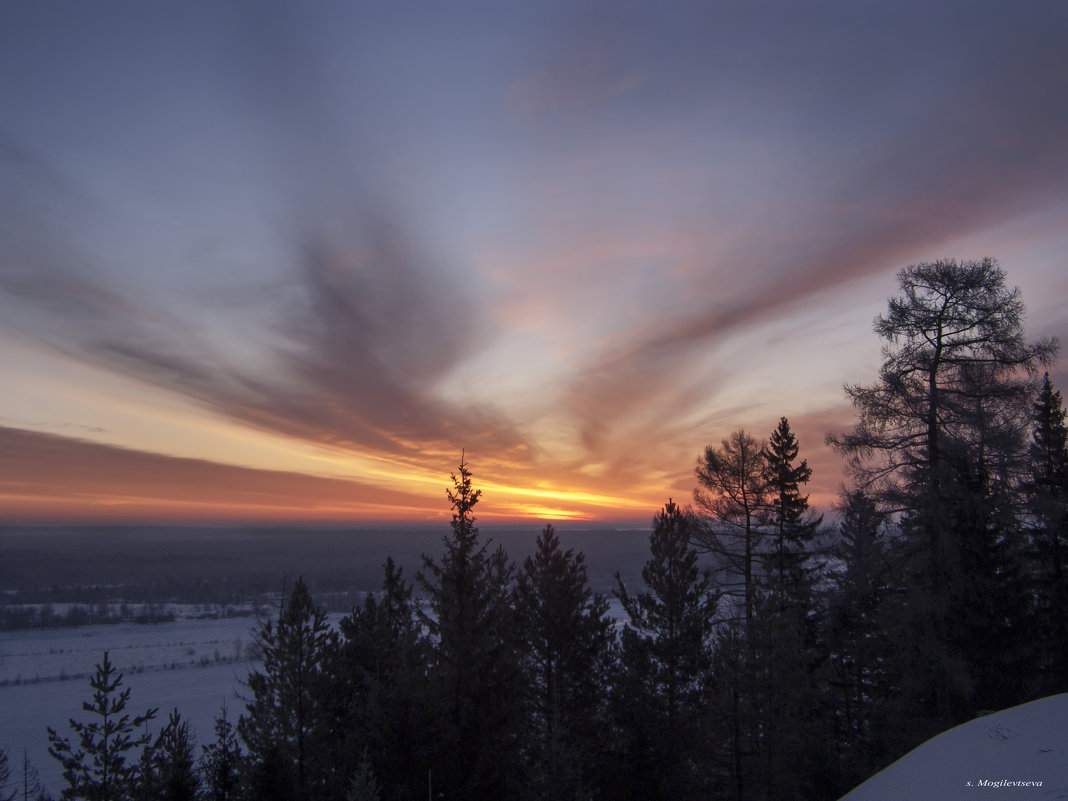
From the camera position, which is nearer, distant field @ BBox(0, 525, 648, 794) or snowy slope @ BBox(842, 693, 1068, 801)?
snowy slope @ BBox(842, 693, 1068, 801)

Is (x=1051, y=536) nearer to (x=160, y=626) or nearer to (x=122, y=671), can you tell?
(x=122, y=671)

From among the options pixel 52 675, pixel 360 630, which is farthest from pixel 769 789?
pixel 52 675

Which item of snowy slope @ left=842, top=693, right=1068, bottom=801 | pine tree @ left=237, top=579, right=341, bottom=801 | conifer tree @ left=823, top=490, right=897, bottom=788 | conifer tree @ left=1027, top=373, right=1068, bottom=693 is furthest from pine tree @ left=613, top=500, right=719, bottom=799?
snowy slope @ left=842, top=693, right=1068, bottom=801

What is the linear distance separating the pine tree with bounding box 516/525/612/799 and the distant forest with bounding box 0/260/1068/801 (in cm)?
15

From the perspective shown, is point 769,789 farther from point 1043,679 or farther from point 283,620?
point 283,620

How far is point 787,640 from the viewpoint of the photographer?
15.8m

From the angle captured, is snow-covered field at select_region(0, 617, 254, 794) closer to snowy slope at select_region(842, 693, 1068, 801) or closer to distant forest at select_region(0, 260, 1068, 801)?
distant forest at select_region(0, 260, 1068, 801)

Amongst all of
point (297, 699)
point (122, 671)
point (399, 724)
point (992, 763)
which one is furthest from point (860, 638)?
point (122, 671)

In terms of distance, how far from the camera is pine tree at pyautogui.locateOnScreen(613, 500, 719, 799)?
64.1ft

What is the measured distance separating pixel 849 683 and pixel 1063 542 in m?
7.95

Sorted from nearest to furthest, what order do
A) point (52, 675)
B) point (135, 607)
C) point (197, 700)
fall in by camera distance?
Result: point (197, 700), point (52, 675), point (135, 607)

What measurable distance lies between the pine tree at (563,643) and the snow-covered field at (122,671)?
67.8ft

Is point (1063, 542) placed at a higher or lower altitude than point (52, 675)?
higher

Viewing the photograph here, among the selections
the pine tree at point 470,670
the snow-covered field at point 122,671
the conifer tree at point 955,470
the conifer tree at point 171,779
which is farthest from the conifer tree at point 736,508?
the snow-covered field at point 122,671
